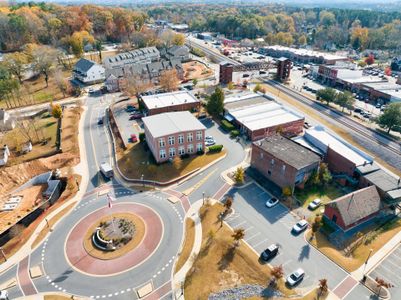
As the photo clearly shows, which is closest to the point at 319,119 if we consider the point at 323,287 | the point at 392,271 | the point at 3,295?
the point at 392,271

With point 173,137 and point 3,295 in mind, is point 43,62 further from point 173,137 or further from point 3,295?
point 3,295

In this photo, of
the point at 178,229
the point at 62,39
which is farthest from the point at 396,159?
the point at 62,39

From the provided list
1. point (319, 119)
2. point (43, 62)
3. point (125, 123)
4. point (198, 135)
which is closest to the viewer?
point (198, 135)

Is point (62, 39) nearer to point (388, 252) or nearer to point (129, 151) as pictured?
point (129, 151)

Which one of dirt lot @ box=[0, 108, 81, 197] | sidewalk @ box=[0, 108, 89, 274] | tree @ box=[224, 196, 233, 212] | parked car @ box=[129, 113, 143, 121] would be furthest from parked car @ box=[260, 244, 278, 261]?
parked car @ box=[129, 113, 143, 121]

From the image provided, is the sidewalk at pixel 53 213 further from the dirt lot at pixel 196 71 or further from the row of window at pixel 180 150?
the dirt lot at pixel 196 71
